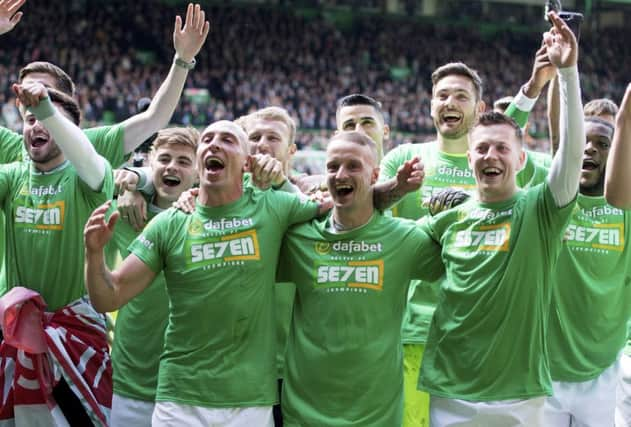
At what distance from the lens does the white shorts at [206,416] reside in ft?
14.3

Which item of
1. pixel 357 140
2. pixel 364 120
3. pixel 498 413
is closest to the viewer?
pixel 498 413

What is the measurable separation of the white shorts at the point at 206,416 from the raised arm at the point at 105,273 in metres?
0.57

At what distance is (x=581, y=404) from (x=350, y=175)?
2.06 metres

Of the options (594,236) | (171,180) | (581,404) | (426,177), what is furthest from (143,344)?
(594,236)

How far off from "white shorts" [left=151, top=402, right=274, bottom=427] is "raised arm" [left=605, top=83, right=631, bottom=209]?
2.00 m

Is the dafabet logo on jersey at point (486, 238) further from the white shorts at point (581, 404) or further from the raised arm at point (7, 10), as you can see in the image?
the raised arm at point (7, 10)

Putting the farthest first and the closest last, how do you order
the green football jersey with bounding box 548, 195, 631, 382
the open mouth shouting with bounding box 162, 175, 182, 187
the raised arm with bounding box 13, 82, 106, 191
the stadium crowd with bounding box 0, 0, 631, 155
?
the stadium crowd with bounding box 0, 0, 631, 155
the open mouth shouting with bounding box 162, 175, 182, 187
the green football jersey with bounding box 548, 195, 631, 382
the raised arm with bounding box 13, 82, 106, 191

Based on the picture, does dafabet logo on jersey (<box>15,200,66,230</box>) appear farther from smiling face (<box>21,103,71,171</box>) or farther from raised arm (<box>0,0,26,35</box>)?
raised arm (<box>0,0,26,35</box>)

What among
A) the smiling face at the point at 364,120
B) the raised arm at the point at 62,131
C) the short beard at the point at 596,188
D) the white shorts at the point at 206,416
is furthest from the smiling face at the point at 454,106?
the white shorts at the point at 206,416

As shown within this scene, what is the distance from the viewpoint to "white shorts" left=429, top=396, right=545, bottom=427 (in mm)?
4340

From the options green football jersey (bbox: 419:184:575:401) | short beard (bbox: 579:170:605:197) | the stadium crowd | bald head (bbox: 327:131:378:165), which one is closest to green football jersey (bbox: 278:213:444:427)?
green football jersey (bbox: 419:184:575:401)

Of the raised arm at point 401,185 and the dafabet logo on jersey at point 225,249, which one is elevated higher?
the raised arm at point 401,185

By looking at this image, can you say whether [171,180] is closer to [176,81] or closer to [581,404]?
[176,81]

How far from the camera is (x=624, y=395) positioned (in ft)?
17.6
